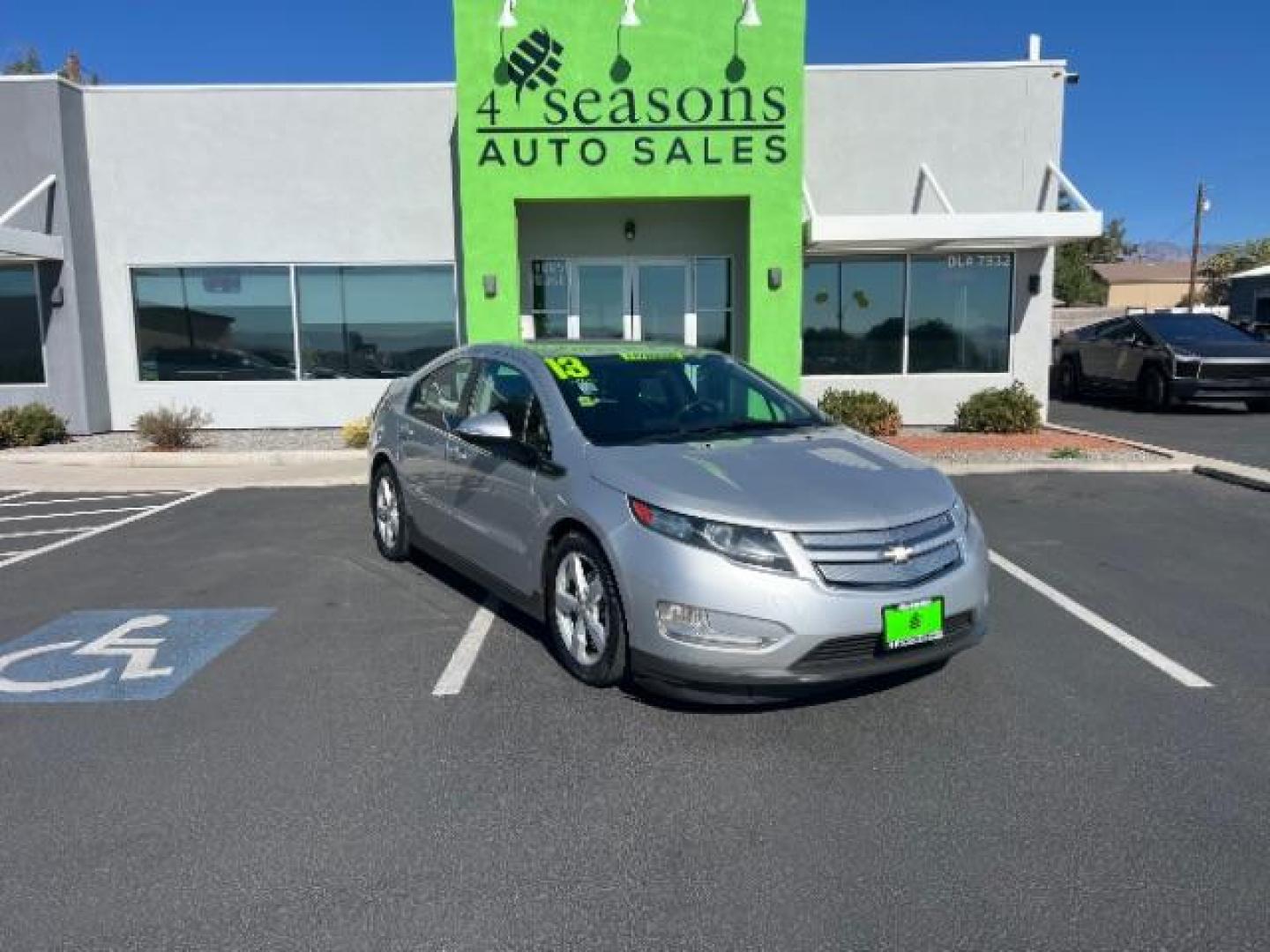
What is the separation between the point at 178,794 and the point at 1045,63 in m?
14.7

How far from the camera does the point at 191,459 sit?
1185 cm

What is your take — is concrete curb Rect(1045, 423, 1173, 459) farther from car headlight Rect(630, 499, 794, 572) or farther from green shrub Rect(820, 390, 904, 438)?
car headlight Rect(630, 499, 794, 572)

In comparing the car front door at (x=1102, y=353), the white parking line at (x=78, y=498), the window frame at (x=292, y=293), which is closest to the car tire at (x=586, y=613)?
the white parking line at (x=78, y=498)

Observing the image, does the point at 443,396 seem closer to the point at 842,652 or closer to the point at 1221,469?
the point at 842,652

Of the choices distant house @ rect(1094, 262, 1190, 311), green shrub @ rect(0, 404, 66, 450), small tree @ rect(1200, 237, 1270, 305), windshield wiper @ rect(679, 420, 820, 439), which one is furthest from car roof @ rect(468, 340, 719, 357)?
distant house @ rect(1094, 262, 1190, 311)

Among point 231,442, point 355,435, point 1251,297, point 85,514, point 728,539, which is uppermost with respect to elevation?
point 1251,297

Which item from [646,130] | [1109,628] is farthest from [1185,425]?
[1109,628]

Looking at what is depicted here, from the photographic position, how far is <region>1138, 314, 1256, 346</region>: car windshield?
1762 centimetres

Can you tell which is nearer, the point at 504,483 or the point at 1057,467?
the point at 504,483

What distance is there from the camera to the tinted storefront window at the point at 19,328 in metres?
14.0

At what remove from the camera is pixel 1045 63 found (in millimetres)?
13766

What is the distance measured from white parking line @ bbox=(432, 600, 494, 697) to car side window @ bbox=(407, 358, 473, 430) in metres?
1.19

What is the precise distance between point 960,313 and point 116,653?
1277 cm

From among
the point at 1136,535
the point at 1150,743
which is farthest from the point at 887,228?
the point at 1150,743
